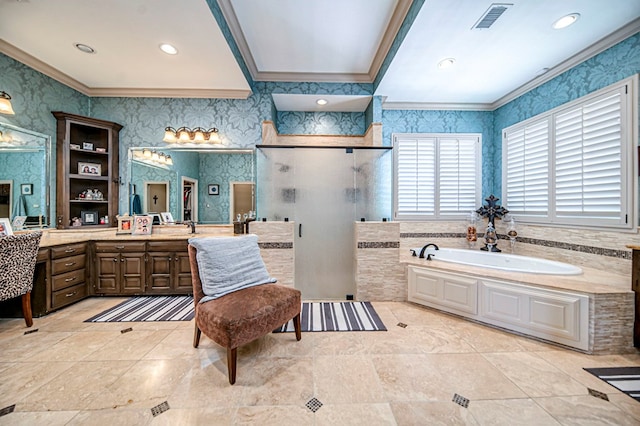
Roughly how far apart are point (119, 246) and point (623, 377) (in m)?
4.92

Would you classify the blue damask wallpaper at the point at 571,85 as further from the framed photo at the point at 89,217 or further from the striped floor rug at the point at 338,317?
the framed photo at the point at 89,217

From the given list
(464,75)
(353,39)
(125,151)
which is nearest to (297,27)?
(353,39)

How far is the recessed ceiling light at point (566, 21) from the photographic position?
2.01m

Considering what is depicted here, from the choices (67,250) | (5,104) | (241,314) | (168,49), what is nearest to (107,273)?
(67,250)

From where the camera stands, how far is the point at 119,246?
9.75 feet

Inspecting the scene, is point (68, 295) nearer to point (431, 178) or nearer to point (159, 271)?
point (159, 271)

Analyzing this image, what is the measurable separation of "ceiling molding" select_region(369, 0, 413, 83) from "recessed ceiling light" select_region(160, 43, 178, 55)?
7.41 feet

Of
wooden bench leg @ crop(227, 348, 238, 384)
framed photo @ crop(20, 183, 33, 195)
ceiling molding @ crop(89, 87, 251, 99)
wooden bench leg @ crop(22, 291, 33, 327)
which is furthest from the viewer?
ceiling molding @ crop(89, 87, 251, 99)

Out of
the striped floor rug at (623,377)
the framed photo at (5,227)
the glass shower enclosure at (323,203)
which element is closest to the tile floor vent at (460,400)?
the striped floor rug at (623,377)

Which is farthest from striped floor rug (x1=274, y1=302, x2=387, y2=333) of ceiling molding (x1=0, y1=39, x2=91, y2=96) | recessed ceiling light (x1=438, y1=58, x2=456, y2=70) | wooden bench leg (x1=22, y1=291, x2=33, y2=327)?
ceiling molding (x1=0, y1=39, x2=91, y2=96)

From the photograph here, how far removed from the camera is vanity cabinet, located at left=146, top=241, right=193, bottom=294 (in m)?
3.02

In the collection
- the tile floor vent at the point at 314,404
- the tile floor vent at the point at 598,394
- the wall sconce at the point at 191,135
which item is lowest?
the tile floor vent at the point at 314,404

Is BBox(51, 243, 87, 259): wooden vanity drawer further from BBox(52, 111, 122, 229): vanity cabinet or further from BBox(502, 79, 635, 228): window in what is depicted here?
BBox(502, 79, 635, 228): window

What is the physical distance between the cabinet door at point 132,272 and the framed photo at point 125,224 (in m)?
0.45
